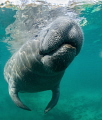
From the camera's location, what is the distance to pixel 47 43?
2266 millimetres

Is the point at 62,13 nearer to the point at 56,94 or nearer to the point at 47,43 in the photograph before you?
the point at 56,94

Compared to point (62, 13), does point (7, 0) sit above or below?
above

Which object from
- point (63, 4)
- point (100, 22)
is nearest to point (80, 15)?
point (63, 4)

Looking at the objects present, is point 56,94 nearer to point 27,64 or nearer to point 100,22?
point 27,64

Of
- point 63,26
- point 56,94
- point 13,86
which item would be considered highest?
point 63,26

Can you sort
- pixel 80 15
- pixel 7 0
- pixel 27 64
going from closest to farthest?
pixel 27 64, pixel 7 0, pixel 80 15

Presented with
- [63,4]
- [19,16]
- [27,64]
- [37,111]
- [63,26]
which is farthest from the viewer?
[37,111]

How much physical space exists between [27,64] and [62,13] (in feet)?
27.2

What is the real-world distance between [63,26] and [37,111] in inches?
574

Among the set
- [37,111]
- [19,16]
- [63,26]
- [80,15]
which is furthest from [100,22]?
[63,26]

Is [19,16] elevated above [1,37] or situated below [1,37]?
above

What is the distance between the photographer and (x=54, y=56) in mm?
2250

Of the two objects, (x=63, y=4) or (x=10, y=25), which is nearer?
(x=63, y=4)

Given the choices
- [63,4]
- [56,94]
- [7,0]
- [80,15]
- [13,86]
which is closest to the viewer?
[13,86]
